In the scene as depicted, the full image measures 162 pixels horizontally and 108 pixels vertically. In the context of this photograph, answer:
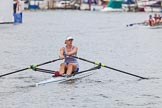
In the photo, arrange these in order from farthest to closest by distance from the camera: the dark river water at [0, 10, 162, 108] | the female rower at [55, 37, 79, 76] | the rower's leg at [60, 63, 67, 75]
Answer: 1. the female rower at [55, 37, 79, 76]
2. the rower's leg at [60, 63, 67, 75]
3. the dark river water at [0, 10, 162, 108]

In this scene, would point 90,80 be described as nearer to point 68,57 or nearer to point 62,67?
point 68,57

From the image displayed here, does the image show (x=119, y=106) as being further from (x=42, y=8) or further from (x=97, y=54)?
(x=42, y=8)

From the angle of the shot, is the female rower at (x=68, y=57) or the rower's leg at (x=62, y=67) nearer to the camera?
the rower's leg at (x=62, y=67)

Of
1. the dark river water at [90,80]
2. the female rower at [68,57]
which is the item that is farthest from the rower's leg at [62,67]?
the dark river water at [90,80]

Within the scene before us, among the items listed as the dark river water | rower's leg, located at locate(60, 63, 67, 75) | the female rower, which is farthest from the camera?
the female rower

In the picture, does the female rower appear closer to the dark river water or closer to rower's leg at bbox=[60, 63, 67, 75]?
rower's leg at bbox=[60, 63, 67, 75]

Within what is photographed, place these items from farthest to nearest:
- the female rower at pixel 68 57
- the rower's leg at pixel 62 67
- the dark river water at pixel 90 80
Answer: the female rower at pixel 68 57
the rower's leg at pixel 62 67
the dark river water at pixel 90 80

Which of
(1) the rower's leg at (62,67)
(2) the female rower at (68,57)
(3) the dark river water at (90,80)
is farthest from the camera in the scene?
(2) the female rower at (68,57)

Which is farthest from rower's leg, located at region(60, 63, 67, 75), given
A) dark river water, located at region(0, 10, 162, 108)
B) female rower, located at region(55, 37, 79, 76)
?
dark river water, located at region(0, 10, 162, 108)

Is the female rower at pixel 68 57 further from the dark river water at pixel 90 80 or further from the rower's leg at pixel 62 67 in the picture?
the dark river water at pixel 90 80

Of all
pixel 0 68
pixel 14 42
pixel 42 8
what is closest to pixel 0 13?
pixel 14 42

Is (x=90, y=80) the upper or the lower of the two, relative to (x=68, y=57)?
lower

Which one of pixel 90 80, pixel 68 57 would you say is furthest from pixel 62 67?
pixel 90 80

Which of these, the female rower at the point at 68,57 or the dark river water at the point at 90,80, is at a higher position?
the female rower at the point at 68,57
